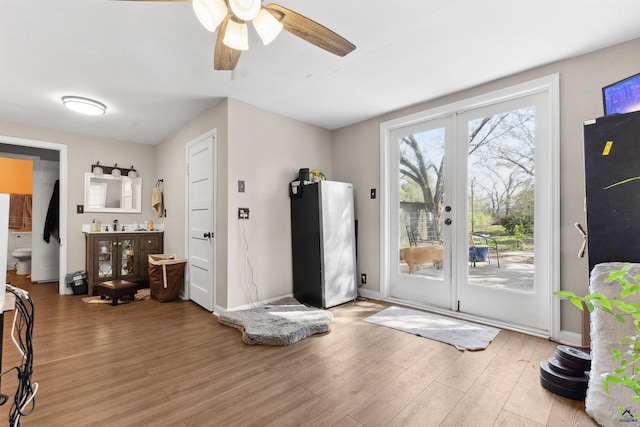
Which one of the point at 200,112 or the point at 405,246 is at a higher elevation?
the point at 200,112

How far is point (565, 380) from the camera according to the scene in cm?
172

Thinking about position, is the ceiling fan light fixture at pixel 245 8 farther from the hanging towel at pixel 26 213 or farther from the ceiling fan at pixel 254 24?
the hanging towel at pixel 26 213

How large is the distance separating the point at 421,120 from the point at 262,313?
2742mm

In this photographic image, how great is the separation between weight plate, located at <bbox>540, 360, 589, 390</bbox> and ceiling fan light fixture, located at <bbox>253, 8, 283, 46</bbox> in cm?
255

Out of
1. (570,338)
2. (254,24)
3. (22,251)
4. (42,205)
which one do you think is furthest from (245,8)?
(22,251)

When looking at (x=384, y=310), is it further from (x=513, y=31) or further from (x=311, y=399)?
(x=513, y=31)

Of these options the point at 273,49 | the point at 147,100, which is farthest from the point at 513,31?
the point at 147,100

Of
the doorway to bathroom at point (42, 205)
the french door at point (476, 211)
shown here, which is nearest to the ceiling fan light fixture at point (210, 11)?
the french door at point (476, 211)

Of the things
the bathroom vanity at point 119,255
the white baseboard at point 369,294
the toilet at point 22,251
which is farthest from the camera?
the toilet at point 22,251

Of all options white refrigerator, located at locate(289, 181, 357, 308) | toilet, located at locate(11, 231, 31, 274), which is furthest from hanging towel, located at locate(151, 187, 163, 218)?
toilet, located at locate(11, 231, 31, 274)

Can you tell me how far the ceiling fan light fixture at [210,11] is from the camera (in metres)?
1.41

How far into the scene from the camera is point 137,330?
276 centimetres

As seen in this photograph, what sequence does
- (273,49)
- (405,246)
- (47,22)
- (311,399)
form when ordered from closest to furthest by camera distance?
1. (311,399)
2. (47,22)
3. (273,49)
4. (405,246)

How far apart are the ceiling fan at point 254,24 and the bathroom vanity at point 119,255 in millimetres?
3541
